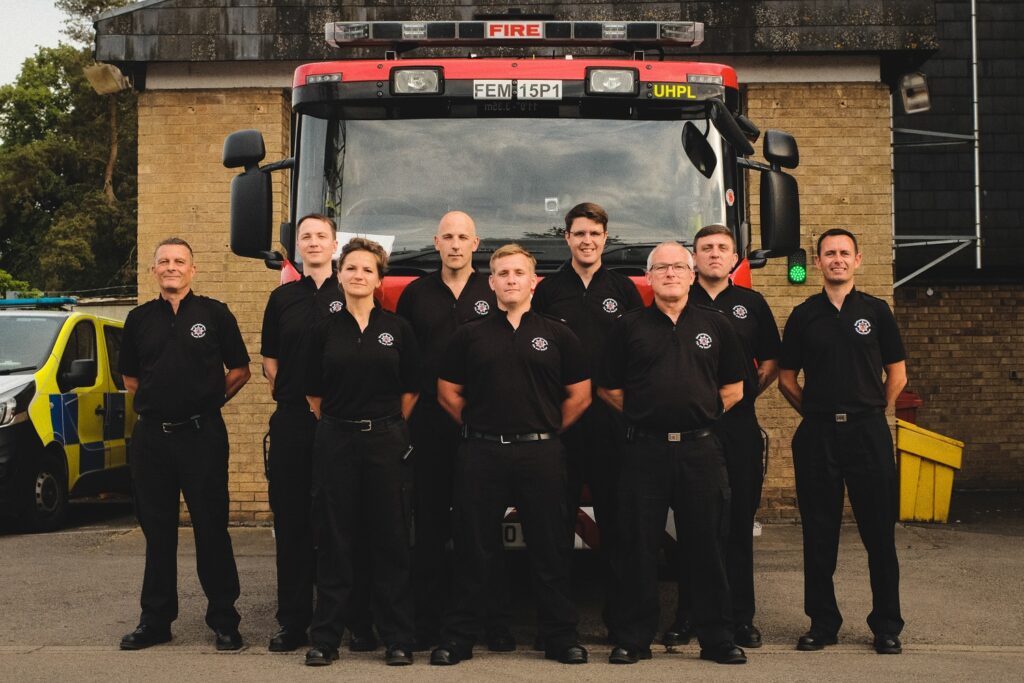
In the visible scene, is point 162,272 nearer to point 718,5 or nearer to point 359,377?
point 359,377

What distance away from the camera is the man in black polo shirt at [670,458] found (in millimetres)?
5926

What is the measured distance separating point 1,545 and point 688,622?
256 inches

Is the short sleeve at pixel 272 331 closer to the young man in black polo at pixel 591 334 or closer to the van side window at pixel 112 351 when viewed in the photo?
the young man in black polo at pixel 591 334

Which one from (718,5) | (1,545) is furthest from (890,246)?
(1,545)

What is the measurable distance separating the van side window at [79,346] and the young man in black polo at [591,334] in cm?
684

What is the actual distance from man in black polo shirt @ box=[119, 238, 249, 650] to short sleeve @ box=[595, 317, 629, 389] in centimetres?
201

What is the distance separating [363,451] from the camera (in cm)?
594

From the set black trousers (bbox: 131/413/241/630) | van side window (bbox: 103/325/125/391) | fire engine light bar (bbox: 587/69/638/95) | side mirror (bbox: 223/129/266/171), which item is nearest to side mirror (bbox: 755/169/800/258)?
fire engine light bar (bbox: 587/69/638/95)

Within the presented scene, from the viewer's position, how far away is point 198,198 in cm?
1111

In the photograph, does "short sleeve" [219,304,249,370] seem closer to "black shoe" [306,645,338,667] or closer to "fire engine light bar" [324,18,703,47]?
"black shoe" [306,645,338,667]

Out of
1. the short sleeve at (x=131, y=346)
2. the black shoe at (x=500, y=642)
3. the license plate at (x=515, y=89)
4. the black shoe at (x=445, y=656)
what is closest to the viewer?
the black shoe at (x=445, y=656)

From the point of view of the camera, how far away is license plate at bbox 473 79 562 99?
6.92 meters

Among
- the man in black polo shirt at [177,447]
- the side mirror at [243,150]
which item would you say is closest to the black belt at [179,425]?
the man in black polo shirt at [177,447]

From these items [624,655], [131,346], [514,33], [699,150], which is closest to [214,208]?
[514,33]
